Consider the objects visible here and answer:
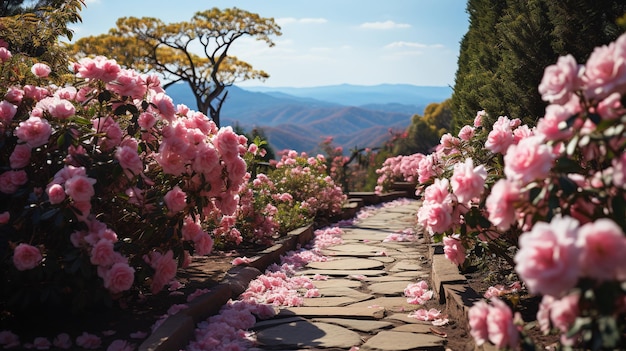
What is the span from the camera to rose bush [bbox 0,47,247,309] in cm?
306

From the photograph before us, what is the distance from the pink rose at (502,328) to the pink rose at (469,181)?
0.74 meters

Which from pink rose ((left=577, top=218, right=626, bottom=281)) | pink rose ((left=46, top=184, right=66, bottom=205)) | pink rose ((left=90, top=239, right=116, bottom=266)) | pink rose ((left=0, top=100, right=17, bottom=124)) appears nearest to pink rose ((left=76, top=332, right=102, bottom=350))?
pink rose ((left=90, top=239, right=116, bottom=266))

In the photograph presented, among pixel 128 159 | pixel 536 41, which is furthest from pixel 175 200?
pixel 536 41

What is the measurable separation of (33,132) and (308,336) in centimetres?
177

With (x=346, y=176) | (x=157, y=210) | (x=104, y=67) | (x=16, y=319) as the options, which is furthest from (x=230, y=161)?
(x=346, y=176)

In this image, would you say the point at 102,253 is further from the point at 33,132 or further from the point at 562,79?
the point at 562,79

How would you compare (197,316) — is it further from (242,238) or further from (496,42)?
(496,42)

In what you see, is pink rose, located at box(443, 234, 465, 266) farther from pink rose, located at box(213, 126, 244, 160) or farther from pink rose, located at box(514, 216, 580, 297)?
pink rose, located at box(514, 216, 580, 297)

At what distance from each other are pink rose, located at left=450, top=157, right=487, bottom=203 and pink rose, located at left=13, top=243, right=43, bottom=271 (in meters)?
1.95

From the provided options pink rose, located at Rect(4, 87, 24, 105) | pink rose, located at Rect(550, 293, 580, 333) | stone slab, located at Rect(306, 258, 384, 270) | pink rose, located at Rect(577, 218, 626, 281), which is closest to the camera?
pink rose, located at Rect(577, 218, 626, 281)

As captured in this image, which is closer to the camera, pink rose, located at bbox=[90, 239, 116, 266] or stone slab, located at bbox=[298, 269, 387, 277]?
pink rose, located at bbox=[90, 239, 116, 266]

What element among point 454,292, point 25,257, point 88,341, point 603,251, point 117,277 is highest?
point 603,251

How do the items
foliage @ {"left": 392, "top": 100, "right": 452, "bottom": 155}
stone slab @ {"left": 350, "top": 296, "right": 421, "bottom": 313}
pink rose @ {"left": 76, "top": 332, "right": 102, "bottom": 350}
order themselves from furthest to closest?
foliage @ {"left": 392, "top": 100, "right": 452, "bottom": 155}
stone slab @ {"left": 350, "top": 296, "right": 421, "bottom": 313}
pink rose @ {"left": 76, "top": 332, "right": 102, "bottom": 350}

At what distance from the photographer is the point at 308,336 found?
3.46 metres
